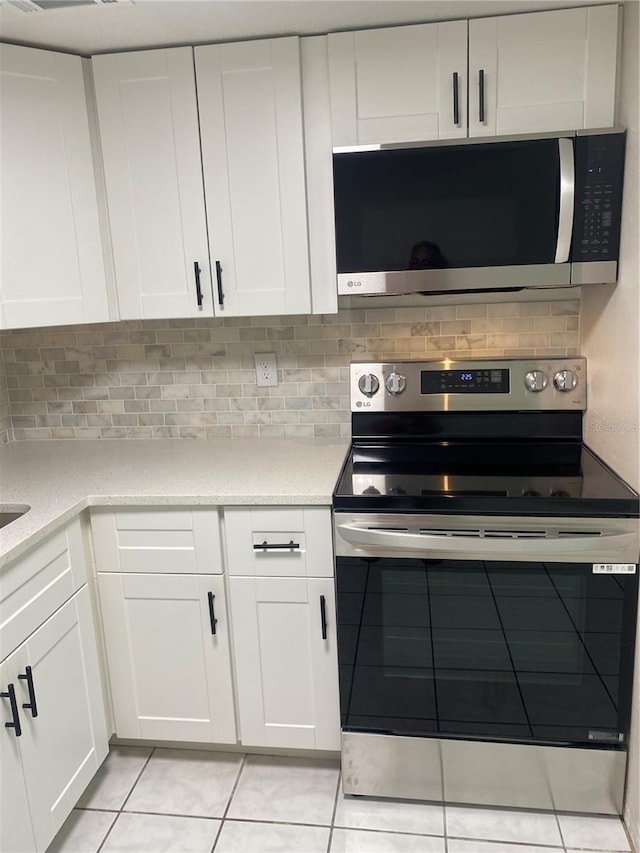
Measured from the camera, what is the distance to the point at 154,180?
6.14 feet

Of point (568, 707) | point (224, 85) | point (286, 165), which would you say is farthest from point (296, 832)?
point (224, 85)

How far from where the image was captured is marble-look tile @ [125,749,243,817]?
5.94ft

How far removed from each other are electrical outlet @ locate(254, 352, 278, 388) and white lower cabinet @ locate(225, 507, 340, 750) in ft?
2.05

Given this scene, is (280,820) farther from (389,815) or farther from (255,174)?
(255,174)

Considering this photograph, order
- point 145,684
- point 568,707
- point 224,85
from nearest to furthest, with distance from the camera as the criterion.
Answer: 1. point 568,707
2. point 224,85
3. point 145,684

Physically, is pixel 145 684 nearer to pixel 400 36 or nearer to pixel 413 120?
pixel 413 120

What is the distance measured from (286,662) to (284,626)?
0.38 ft

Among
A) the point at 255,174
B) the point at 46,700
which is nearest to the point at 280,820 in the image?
the point at 46,700

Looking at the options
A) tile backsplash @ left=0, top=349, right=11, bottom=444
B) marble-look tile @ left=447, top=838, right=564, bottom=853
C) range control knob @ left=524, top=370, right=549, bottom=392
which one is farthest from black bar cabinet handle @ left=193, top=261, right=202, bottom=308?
marble-look tile @ left=447, top=838, right=564, bottom=853

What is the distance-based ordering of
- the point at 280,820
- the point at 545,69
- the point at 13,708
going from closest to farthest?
1. the point at 13,708
2. the point at 545,69
3. the point at 280,820

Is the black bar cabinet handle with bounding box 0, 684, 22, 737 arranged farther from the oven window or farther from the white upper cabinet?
the white upper cabinet

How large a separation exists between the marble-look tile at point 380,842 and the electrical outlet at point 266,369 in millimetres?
1387

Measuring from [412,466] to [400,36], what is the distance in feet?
3.90

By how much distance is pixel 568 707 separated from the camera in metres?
1.64
